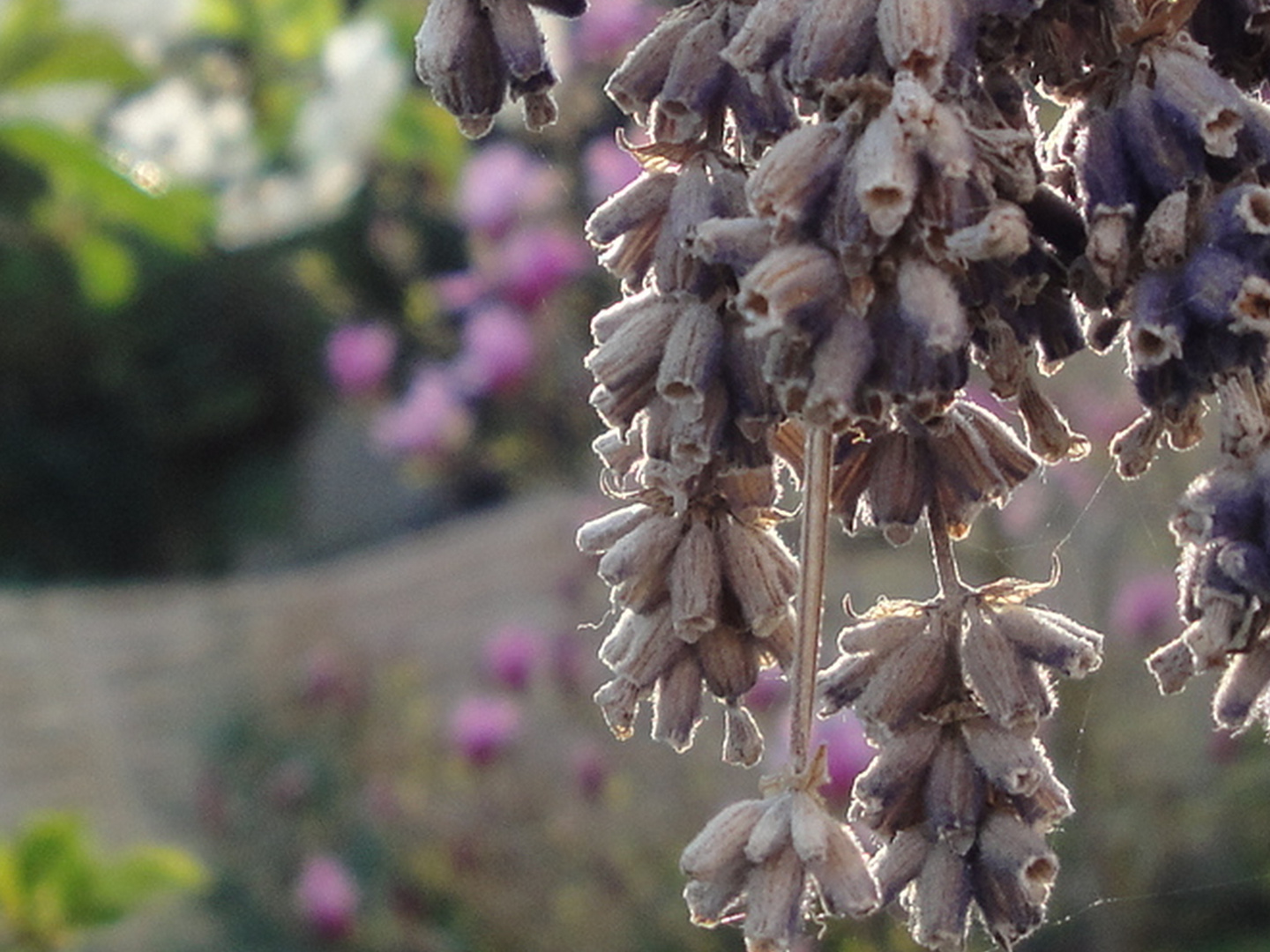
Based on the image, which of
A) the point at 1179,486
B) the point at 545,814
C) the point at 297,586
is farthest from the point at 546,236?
the point at 297,586

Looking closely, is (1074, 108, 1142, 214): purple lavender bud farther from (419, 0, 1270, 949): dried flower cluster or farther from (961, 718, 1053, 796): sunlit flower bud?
(961, 718, 1053, 796): sunlit flower bud

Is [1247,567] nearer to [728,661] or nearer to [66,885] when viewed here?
[728,661]

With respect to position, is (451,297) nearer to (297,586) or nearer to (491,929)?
(491,929)

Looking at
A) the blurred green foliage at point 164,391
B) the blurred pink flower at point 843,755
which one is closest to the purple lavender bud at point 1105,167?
the blurred pink flower at point 843,755

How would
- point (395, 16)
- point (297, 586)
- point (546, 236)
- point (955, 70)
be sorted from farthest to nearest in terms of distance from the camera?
point (297, 586) → point (546, 236) → point (395, 16) → point (955, 70)

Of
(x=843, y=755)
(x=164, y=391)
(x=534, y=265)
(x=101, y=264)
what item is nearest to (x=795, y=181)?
(x=843, y=755)

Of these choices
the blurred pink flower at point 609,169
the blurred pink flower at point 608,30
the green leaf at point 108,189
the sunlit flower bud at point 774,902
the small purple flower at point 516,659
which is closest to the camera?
the sunlit flower bud at point 774,902

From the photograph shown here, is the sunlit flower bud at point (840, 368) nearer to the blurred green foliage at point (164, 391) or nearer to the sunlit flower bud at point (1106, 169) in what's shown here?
the sunlit flower bud at point (1106, 169)
